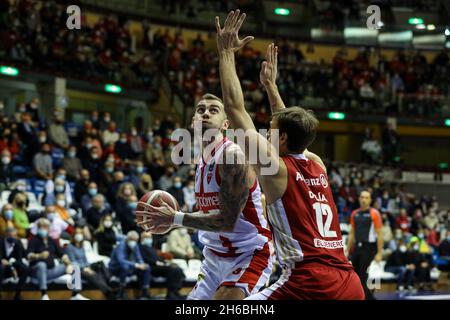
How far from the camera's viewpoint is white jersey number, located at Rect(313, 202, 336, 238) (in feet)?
16.5

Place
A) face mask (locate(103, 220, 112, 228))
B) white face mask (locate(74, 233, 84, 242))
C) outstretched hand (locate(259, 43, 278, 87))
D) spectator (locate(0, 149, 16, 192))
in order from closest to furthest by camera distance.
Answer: outstretched hand (locate(259, 43, 278, 87))
white face mask (locate(74, 233, 84, 242))
face mask (locate(103, 220, 112, 228))
spectator (locate(0, 149, 16, 192))

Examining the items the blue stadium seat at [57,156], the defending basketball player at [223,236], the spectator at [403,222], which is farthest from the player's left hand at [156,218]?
the spectator at [403,222]

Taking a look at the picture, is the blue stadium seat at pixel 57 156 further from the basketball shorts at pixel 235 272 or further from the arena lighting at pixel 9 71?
the basketball shorts at pixel 235 272

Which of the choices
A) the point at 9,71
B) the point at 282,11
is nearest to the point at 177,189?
the point at 9,71

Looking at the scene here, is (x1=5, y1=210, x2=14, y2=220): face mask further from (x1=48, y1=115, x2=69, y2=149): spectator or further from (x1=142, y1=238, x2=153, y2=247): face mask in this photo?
(x1=48, y1=115, x2=69, y2=149): spectator

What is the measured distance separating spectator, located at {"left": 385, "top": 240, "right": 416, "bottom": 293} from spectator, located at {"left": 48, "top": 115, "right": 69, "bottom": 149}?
8065 millimetres

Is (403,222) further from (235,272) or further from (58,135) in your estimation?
(235,272)

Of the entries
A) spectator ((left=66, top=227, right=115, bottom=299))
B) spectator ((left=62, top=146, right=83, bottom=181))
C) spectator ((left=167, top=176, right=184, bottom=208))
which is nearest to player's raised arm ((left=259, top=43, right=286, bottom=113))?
spectator ((left=66, top=227, right=115, bottom=299))

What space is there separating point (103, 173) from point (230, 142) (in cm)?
1173

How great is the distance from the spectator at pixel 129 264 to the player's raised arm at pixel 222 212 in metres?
8.62

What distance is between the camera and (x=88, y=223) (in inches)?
602
